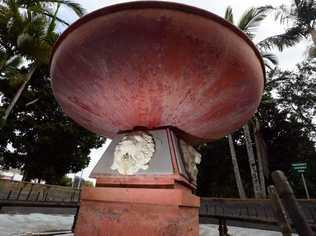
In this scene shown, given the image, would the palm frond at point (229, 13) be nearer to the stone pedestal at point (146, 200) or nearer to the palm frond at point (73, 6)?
the palm frond at point (73, 6)

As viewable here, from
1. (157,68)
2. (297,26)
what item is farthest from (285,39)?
A: (157,68)

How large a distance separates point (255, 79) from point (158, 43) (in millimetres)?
690

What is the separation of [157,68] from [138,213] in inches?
30.9

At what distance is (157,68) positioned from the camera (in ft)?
4.09

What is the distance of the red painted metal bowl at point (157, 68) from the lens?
115 centimetres

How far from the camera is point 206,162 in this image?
1168 centimetres

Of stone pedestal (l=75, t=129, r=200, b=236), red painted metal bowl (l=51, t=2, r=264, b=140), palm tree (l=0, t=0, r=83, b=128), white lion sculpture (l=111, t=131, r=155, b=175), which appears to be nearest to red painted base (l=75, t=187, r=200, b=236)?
stone pedestal (l=75, t=129, r=200, b=236)

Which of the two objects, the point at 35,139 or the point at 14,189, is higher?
the point at 35,139

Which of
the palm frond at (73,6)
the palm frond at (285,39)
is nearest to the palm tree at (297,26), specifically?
the palm frond at (285,39)

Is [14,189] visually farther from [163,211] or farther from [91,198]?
[163,211]

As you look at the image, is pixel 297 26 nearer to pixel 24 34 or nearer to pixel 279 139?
pixel 279 139

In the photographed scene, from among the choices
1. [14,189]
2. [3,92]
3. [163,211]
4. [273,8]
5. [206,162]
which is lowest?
[163,211]

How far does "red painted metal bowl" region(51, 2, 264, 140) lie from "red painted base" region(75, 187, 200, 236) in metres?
0.47

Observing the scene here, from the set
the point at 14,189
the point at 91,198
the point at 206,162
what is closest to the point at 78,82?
the point at 91,198
